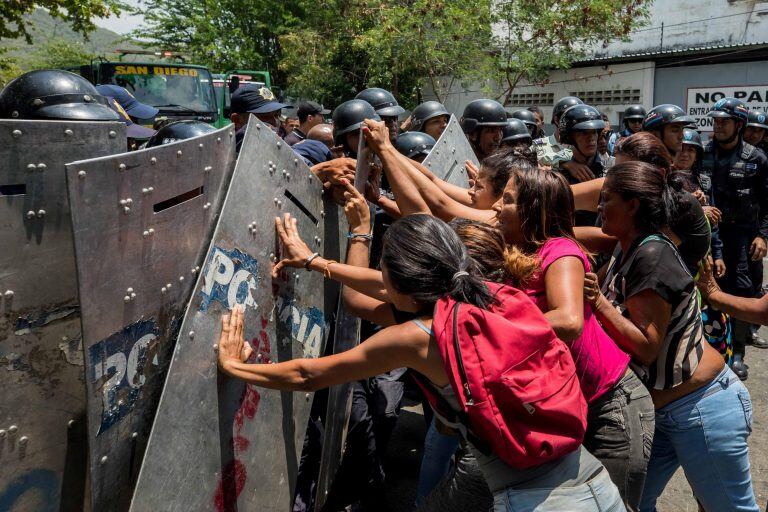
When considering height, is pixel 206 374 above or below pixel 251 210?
below

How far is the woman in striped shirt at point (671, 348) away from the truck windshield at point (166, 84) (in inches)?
490

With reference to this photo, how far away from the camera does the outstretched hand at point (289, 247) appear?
84.4 inches

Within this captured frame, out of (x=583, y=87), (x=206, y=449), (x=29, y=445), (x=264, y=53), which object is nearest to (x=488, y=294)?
(x=206, y=449)

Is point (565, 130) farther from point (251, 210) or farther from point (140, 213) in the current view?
point (140, 213)

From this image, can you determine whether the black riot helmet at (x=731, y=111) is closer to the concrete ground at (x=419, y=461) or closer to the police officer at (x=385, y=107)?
the concrete ground at (x=419, y=461)

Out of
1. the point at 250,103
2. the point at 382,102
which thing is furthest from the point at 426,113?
the point at 250,103

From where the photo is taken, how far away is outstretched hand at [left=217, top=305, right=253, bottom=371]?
1864 mm

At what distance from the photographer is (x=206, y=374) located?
1.84 m

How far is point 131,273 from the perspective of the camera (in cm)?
160

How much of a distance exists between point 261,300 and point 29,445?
0.71 metres

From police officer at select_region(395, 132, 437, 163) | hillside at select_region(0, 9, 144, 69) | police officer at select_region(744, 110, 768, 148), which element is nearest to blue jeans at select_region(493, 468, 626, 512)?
police officer at select_region(395, 132, 437, 163)

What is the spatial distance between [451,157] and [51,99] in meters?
1.87

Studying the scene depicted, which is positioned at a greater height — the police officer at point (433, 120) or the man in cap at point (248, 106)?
the man in cap at point (248, 106)

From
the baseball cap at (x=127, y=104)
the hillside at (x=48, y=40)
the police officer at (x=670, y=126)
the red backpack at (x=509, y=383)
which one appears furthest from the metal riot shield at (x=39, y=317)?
the hillside at (x=48, y=40)
